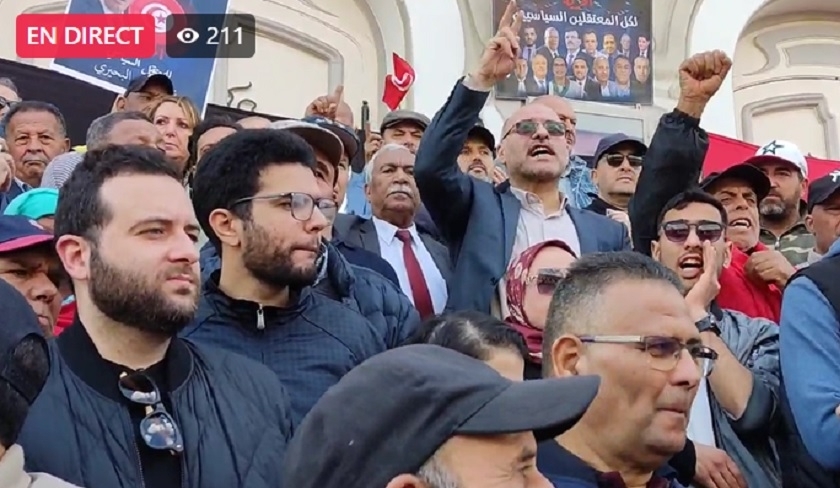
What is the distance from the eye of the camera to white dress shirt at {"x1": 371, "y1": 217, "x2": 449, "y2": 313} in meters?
3.41

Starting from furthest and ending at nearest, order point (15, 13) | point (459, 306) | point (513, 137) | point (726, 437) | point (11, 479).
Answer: point (15, 13) < point (513, 137) < point (459, 306) < point (726, 437) < point (11, 479)

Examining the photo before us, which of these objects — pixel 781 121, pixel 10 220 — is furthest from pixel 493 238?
pixel 781 121

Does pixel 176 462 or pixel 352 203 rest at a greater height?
pixel 352 203

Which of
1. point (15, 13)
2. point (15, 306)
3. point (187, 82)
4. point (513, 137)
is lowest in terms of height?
Result: point (15, 306)

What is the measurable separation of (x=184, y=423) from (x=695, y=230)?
1597 mm

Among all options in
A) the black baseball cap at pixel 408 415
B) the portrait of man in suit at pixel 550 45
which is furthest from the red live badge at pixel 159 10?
the black baseball cap at pixel 408 415

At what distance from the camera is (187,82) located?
252 inches

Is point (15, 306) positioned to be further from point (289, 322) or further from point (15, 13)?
point (15, 13)

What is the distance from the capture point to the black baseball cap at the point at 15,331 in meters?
1.53

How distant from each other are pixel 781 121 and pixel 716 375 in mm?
7887

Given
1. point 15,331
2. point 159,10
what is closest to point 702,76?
point 15,331

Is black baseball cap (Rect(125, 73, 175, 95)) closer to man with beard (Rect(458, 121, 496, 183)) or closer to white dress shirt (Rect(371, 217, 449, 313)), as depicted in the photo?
man with beard (Rect(458, 121, 496, 183))

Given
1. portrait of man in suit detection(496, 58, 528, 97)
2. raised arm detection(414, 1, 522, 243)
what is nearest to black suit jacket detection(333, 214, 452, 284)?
raised arm detection(414, 1, 522, 243)

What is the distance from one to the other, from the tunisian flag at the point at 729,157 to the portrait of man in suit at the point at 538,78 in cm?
181
